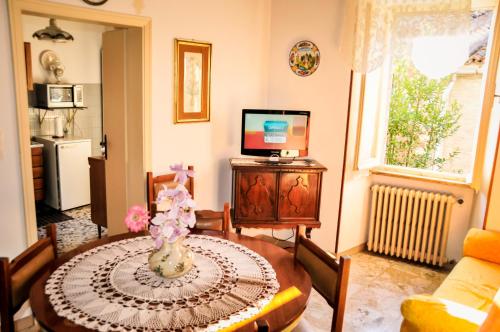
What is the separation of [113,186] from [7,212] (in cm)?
124

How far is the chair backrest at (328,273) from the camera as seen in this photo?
5.59ft

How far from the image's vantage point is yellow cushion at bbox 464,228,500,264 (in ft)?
9.71

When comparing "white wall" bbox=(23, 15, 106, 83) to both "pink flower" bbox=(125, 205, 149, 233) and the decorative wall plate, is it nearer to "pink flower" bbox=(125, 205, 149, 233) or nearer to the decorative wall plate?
the decorative wall plate

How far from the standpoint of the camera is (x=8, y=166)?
260 cm

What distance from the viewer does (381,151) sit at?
4223 mm

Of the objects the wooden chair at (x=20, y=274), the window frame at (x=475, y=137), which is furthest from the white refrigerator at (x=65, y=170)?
the window frame at (x=475, y=137)

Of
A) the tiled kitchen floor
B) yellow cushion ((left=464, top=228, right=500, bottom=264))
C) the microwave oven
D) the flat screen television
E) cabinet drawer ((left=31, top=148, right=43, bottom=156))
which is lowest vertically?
the tiled kitchen floor

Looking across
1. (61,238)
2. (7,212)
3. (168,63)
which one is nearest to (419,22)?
(168,63)

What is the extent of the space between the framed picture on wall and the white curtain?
132 cm

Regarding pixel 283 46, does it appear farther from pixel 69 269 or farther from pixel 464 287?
pixel 69 269

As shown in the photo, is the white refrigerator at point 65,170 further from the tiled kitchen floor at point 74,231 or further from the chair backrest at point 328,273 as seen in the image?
the chair backrest at point 328,273

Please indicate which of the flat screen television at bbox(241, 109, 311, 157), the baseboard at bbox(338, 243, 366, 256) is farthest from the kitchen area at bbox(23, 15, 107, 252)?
the baseboard at bbox(338, 243, 366, 256)

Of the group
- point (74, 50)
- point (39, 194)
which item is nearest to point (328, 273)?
point (39, 194)

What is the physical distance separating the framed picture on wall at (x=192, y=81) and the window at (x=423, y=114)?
1383 mm
